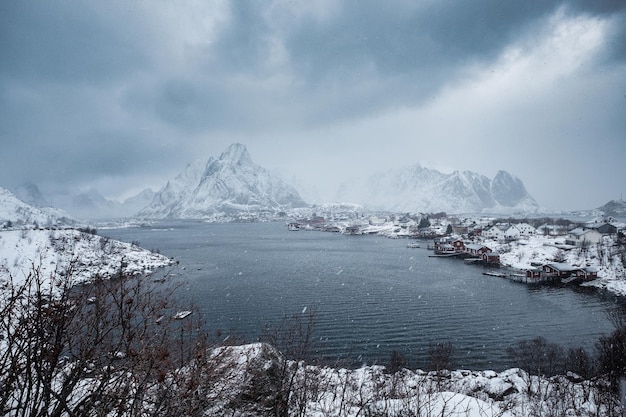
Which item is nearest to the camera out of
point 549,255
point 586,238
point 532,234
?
→ point 549,255

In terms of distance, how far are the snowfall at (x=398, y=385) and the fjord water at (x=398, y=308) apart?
2.43 meters

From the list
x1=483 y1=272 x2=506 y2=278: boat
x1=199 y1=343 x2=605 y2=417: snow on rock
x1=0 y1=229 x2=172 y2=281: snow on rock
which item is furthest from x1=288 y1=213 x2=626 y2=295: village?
x1=0 y1=229 x2=172 y2=281: snow on rock

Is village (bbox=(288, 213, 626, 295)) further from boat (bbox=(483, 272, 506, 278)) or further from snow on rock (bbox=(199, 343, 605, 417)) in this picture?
snow on rock (bbox=(199, 343, 605, 417))

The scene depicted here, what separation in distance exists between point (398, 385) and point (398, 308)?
10944mm

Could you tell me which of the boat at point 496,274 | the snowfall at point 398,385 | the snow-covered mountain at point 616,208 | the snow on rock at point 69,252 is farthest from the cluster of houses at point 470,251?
the snow-covered mountain at point 616,208

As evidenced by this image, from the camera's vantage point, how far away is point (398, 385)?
9500 mm

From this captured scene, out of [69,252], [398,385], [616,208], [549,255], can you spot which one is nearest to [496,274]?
[549,255]

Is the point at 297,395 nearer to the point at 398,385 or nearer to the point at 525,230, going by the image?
the point at 398,385

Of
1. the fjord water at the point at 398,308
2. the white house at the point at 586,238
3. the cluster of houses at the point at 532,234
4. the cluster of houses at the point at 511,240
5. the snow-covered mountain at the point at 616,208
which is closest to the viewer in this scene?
the fjord water at the point at 398,308

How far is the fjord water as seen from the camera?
589 inches

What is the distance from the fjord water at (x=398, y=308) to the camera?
49.1ft

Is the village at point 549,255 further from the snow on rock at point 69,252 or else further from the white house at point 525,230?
the snow on rock at point 69,252

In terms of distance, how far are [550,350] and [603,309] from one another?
984cm

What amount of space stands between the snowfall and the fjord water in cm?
243
